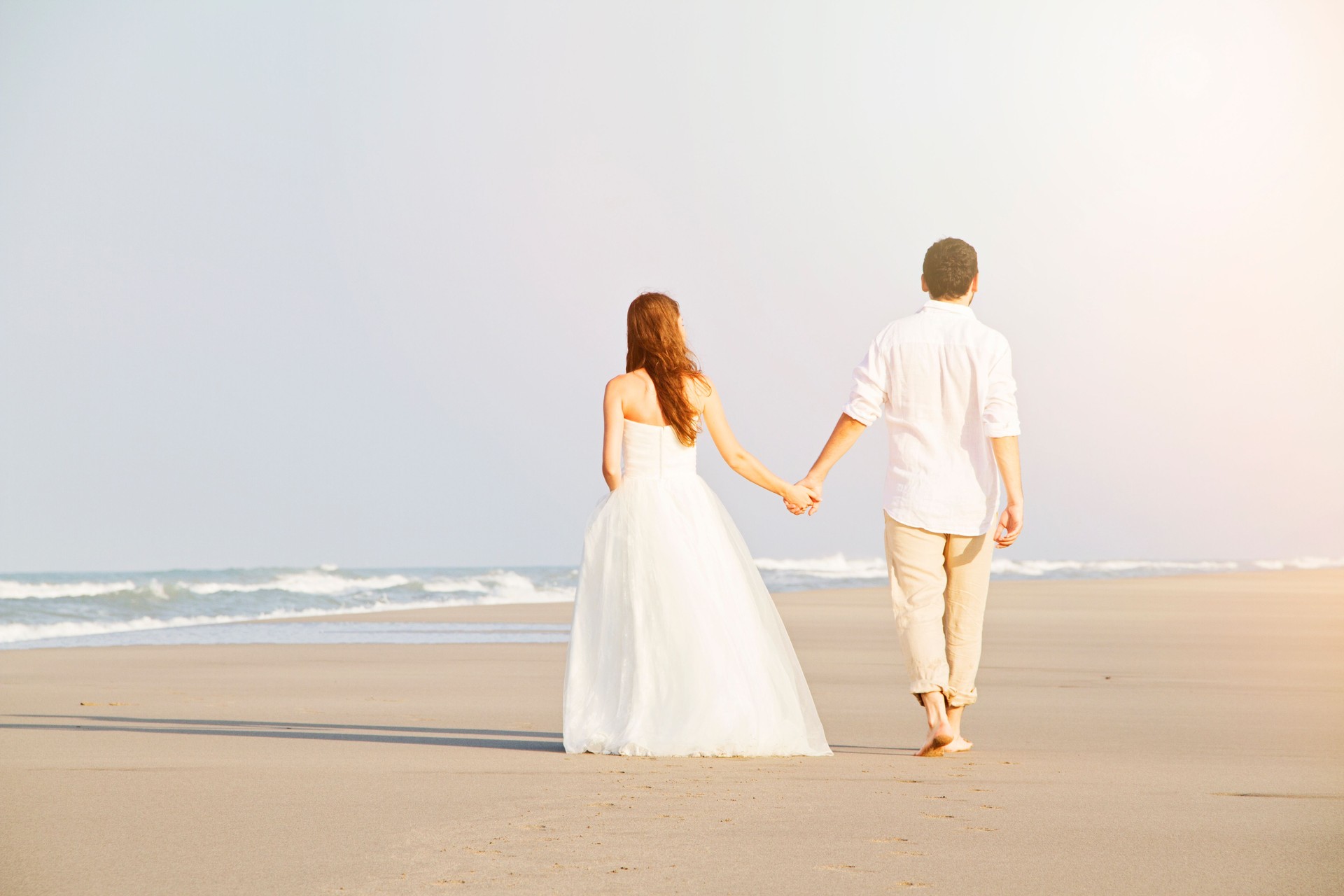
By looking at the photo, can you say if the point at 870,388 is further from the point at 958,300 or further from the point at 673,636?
the point at 673,636

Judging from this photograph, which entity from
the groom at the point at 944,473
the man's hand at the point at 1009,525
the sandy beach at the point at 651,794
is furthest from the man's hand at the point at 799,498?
the sandy beach at the point at 651,794

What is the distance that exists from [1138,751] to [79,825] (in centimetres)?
408

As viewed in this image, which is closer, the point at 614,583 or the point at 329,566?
the point at 614,583

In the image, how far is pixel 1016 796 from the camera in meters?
4.17

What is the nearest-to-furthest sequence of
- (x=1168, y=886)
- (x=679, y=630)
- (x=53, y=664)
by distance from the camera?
(x=1168, y=886), (x=679, y=630), (x=53, y=664)

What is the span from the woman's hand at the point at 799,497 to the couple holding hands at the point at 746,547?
0.37 metres

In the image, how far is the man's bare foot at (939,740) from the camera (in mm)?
5195

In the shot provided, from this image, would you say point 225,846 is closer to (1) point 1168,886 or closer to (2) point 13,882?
(2) point 13,882

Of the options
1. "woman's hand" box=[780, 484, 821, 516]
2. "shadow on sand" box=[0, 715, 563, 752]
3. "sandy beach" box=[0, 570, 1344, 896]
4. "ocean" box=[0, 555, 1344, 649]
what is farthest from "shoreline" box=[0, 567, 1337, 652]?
"woman's hand" box=[780, 484, 821, 516]

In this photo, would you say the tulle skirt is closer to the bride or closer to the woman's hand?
the bride

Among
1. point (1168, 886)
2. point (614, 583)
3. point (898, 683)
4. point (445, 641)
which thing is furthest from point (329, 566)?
point (1168, 886)

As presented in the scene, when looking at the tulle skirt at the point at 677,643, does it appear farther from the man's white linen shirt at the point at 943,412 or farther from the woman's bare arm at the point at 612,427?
the man's white linen shirt at the point at 943,412

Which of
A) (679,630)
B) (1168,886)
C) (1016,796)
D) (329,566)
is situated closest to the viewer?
(1168,886)

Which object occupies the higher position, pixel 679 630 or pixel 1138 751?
pixel 679 630
